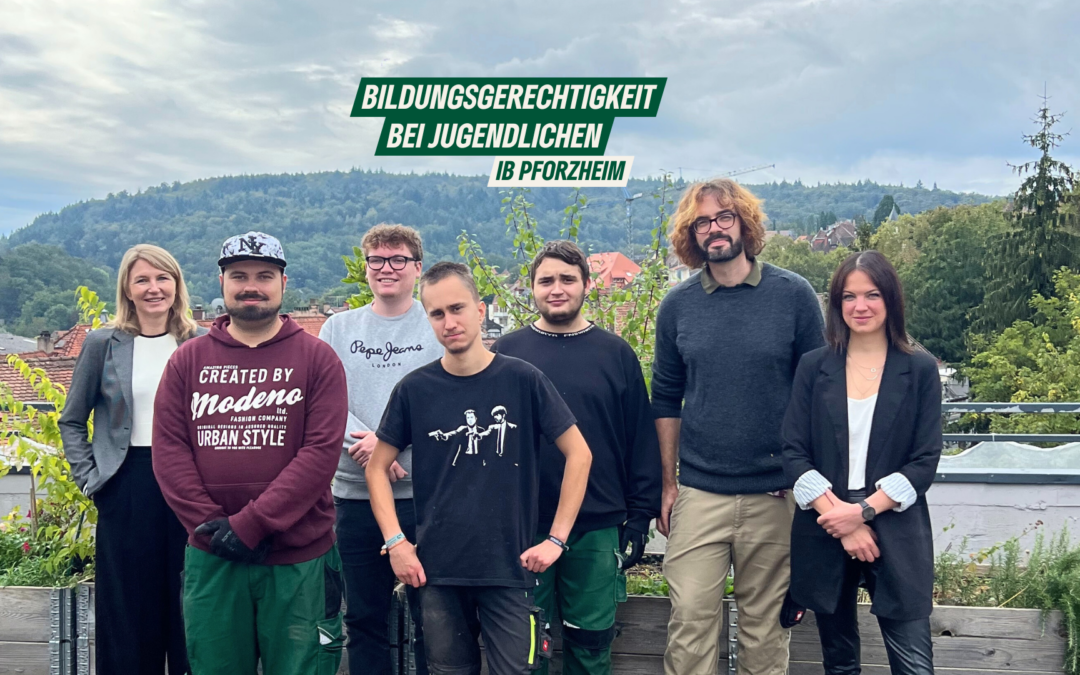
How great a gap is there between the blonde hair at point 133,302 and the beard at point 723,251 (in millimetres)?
2096

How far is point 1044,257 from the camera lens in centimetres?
3825

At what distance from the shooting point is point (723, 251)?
10.4 ft

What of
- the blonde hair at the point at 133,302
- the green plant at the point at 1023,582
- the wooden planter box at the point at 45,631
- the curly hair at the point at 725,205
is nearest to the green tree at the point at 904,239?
the green plant at the point at 1023,582

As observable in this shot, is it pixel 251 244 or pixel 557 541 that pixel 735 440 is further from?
pixel 251 244

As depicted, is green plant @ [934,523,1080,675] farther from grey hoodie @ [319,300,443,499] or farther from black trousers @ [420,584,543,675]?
grey hoodie @ [319,300,443,499]

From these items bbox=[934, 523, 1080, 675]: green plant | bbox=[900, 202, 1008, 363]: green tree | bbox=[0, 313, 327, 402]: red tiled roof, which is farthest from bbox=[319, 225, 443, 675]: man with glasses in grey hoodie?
bbox=[900, 202, 1008, 363]: green tree

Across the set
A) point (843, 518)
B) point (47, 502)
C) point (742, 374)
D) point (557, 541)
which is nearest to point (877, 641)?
point (843, 518)

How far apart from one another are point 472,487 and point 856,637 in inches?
58.5

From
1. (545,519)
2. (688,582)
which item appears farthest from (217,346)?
(688,582)

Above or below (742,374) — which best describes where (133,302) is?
above

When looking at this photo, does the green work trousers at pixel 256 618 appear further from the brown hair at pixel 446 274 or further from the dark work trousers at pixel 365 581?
the brown hair at pixel 446 274

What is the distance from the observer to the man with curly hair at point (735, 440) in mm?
3102

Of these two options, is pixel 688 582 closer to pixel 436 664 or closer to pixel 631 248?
pixel 436 664

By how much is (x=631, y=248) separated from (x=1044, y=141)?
134 ft
